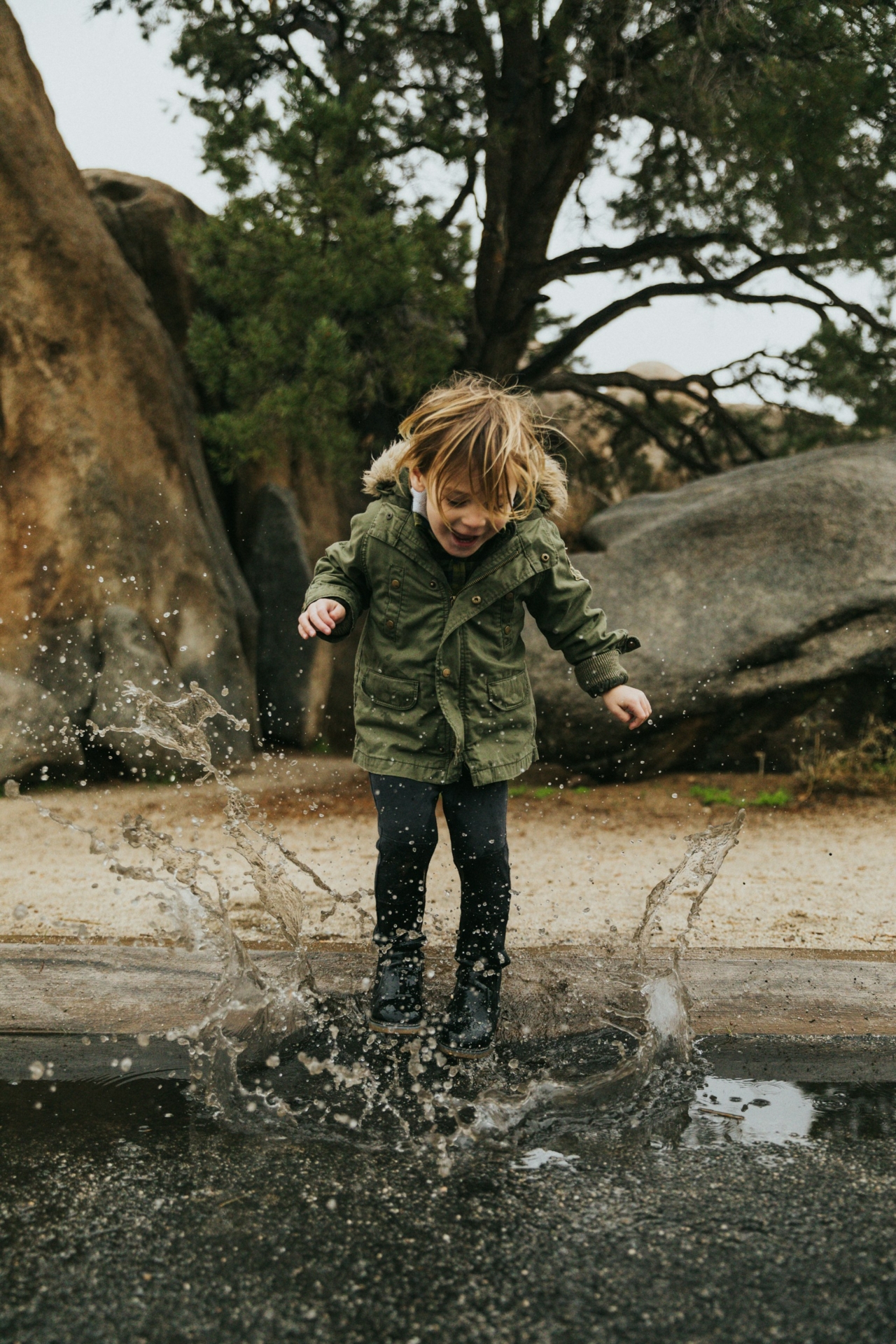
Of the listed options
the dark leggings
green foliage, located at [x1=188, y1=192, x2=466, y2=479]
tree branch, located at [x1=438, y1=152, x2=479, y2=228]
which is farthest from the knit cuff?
tree branch, located at [x1=438, y1=152, x2=479, y2=228]

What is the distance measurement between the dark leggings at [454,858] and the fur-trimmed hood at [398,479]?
2.08ft

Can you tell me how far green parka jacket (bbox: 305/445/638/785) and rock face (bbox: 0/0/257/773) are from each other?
3.24 meters

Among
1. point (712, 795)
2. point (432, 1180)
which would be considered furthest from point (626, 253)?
point (432, 1180)

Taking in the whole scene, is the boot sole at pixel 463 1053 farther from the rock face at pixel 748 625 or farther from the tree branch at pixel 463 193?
the tree branch at pixel 463 193

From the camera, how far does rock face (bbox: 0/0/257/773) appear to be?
5.37m

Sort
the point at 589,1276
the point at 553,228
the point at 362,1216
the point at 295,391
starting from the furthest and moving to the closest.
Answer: the point at 553,228
the point at 295,391
the point at 362,1216
the point at 589,1276

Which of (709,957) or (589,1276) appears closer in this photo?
(589,1276)

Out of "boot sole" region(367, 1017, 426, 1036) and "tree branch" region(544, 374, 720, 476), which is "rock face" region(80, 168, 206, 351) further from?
"boot sole" region(367, 1017, 426, 1036)

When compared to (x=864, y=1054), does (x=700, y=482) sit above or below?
above

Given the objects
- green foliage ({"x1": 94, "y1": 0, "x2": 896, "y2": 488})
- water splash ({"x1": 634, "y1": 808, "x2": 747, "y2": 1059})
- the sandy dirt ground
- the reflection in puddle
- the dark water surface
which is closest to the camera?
the dark water surface

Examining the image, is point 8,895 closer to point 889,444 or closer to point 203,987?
point 203,987

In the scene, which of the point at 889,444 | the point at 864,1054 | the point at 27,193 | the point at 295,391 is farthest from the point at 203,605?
the point at 864,1054

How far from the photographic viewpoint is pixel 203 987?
2.52m

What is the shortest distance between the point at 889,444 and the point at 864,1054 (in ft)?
14.1
